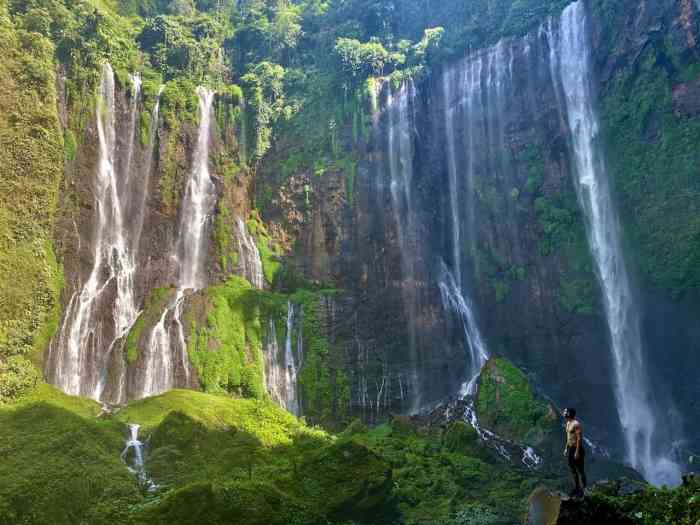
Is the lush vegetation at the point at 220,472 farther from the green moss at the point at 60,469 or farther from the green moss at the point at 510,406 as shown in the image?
the green moss at the point at 510,406

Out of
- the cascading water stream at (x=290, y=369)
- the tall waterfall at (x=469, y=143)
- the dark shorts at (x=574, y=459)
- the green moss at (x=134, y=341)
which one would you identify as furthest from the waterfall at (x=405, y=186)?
the dark shorts at (x=574, y=459)

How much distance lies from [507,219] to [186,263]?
13.1m

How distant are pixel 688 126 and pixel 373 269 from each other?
12.6 metres

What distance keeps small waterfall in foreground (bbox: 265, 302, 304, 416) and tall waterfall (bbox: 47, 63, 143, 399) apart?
4933 mm

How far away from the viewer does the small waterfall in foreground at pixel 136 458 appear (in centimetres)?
1155

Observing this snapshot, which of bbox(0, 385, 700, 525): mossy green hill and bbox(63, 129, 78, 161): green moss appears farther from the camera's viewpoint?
bbox(63, 129, 78, 161): green moss

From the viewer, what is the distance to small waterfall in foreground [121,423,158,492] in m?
11.5

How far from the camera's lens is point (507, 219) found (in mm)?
24859

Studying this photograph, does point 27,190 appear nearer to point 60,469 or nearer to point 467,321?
point 60,469

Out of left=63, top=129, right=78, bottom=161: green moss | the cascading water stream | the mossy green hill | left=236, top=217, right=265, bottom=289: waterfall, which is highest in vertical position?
left=63, top=129, right=78, bottom=161: green moss

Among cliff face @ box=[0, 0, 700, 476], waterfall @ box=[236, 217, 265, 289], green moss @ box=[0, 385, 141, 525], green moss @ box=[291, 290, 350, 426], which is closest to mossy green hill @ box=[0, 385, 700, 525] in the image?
green moss @ box=[0, 385, 141, 525]

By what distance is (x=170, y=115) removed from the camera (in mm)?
25688

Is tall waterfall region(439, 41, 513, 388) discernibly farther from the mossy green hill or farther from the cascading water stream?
the mossy green hill

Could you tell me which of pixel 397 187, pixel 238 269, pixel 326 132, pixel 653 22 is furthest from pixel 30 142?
pixel 653 22
